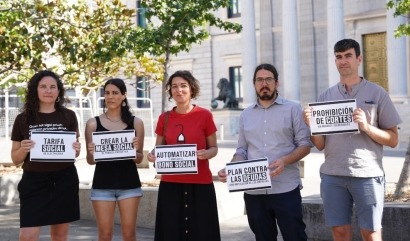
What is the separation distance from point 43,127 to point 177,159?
122 cm

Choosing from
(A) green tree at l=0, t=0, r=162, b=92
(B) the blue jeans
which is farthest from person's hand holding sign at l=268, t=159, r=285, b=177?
(A) green tree at l=0, t=0, r=162, b=92

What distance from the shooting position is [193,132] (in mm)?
6266

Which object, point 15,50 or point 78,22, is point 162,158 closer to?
point 15,50

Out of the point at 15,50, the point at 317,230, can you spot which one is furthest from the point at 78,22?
the point at 317,230

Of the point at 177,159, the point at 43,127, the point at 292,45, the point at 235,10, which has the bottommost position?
the point at 177,159

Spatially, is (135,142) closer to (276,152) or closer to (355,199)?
(276,152)

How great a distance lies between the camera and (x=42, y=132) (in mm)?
6258

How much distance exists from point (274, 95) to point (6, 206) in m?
8.23

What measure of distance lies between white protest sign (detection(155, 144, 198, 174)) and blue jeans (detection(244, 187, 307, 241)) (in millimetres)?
554

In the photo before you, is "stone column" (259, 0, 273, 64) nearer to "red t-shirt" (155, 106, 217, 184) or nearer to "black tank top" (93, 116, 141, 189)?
"black tank top" (93, 116, 141, 189)

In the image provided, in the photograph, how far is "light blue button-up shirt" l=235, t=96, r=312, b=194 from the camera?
19.4 feet

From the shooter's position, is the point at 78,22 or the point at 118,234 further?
the point at 78,22

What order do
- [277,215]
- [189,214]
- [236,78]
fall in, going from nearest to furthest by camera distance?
[277,215] < [189,214] < [236,78]

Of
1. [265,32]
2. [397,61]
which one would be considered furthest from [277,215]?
[265,32]
